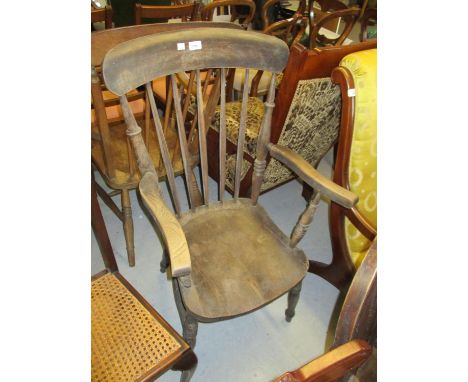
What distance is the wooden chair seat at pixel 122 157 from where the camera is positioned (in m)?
1.39

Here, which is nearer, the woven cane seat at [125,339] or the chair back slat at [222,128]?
the woven cane seat at [125,339]

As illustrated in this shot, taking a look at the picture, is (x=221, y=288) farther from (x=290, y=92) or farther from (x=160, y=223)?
(x=290, y=92)

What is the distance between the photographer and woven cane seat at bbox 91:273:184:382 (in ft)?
3.09

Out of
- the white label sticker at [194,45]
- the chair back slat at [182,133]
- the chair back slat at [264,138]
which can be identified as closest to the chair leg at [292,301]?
the chair back slat at [264,138]

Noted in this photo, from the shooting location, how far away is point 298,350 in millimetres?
1447

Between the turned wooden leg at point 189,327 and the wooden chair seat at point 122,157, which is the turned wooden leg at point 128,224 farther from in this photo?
the turned wooden leg at point 189,327

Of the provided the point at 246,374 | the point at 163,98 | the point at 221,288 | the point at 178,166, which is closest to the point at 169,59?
the point at 178,166

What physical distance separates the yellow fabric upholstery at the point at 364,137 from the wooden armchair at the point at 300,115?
108mm

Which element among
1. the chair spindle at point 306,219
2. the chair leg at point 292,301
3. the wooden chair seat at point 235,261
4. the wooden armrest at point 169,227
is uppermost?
the wooden armrest at point 169,227

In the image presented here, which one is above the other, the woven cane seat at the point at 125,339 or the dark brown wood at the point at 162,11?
the dark brown wood at the point at 162,11

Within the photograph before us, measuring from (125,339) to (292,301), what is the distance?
27.0 inches

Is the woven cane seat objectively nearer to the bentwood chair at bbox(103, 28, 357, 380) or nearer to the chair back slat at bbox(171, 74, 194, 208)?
the bentwood chair at bbox(103, 28, 357, 380)

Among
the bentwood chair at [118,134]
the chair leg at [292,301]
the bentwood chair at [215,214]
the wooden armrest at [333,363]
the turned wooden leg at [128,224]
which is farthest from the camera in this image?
the turned wooden leg at [128,224]
